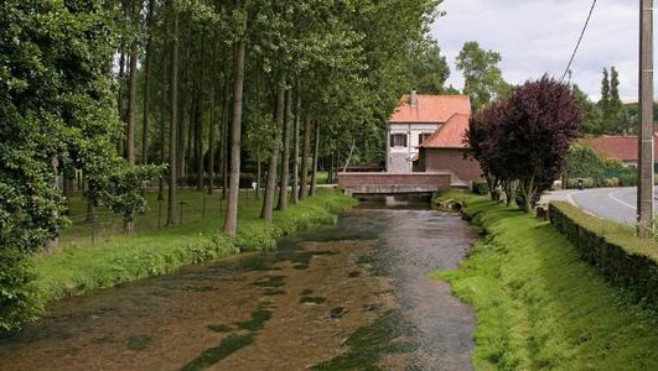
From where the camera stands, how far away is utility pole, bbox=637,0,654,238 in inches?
530

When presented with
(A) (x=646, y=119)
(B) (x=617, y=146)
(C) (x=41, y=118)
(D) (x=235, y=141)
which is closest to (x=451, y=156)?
(D) (x=235, y=141)

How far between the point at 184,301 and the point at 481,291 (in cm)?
771

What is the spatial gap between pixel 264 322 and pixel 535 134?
19477 mm

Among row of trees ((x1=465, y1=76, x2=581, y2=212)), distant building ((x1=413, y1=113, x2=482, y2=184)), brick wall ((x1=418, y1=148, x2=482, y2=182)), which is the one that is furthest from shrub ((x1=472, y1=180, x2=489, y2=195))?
row of trees ((x1=465, y1=76, x2=581, y2=212))

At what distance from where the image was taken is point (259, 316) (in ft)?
51.0

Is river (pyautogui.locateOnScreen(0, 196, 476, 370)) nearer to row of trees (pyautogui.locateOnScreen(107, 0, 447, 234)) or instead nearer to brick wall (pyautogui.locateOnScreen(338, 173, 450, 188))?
row of trees (pyautogui.locateOnScreen(107, 0, 447, 234))

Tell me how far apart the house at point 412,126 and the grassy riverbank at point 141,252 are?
55.1 m

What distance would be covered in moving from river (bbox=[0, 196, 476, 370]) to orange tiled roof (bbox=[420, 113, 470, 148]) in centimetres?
4248

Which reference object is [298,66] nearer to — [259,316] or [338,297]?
[338,297]

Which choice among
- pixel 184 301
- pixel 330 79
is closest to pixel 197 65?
pixel 330 79

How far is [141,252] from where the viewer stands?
2058 cm

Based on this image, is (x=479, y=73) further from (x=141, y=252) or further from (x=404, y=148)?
(x=141, y=252)

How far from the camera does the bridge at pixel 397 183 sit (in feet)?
198

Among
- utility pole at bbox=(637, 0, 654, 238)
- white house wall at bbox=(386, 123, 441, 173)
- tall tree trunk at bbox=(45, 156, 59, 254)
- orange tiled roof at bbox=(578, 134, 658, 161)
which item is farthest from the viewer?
orange tiled roof at bbox=(578, 134, 658, 161)
